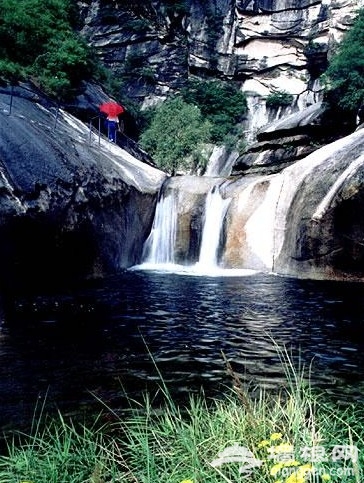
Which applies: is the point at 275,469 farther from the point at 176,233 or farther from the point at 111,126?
the point at 111,126

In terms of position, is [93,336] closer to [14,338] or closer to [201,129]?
[14,338]

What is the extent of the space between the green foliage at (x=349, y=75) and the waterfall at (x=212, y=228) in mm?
6888

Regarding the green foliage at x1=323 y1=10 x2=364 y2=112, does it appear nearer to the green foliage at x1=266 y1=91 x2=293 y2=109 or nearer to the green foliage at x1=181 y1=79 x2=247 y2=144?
the green foliage at x1=266 y1=91 x2=293 y2=109

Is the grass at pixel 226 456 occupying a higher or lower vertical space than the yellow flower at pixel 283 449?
lower

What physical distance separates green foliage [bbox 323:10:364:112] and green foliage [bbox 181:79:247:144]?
51.2 feet

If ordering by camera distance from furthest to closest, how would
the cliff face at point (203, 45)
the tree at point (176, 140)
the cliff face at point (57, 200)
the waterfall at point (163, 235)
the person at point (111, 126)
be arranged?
1. the cliff face at point (203, 45)
2. the tree at point (176, 140)
3. the person at point (111, 126)
4. the waterfall at point (163, 235)
5. the cliff face at point (57, 200)

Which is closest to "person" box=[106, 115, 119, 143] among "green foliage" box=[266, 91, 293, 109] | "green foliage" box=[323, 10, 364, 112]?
"green foliage" box=[323, 10, 364, 112]

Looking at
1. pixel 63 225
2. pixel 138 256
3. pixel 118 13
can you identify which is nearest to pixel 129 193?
pixel 138 256

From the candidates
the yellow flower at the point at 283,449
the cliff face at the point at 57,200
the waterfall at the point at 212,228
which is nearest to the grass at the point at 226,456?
the yellow flower at the point at 283,449

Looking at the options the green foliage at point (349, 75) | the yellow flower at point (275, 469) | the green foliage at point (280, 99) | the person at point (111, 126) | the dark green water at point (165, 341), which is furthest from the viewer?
the green foliage at point (280, 99)

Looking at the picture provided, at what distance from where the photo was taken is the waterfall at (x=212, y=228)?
64.2 ft

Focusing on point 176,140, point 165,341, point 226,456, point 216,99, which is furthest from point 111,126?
point 226,456

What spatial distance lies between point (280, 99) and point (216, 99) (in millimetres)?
4929

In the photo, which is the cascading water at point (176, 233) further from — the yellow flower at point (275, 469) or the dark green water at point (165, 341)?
the yellow flower at point (275, 469)
